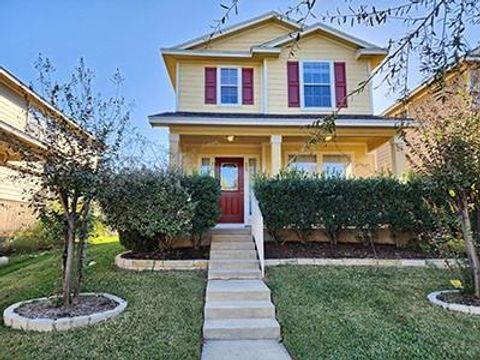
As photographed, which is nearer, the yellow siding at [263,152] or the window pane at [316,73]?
the yellow siding at [263,152]

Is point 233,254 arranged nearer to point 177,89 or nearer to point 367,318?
point 367,318

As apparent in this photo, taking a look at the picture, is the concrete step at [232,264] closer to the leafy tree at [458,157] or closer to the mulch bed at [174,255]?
the mulch bed at [174,255]

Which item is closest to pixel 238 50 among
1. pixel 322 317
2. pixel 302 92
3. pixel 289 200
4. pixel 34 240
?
pixel 302 92

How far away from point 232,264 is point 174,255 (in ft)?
5.19

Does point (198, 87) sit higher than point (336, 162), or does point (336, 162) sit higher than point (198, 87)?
point (198, 87)

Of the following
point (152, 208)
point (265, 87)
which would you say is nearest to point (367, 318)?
point (152, 208)

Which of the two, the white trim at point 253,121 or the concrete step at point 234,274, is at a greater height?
the white trim at point 253,121

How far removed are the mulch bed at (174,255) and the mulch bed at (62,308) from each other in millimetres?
2374

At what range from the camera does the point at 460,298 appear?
585 centimetres

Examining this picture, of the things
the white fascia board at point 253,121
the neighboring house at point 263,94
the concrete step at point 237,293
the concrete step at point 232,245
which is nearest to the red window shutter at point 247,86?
the neighboring house at point 263,94

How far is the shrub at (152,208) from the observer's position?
7410mm

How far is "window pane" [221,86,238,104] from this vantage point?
12492 millimetres

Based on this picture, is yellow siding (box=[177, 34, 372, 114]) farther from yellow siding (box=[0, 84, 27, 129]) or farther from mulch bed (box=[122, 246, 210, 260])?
yellow siding (box=[0, 84, 27, 129])

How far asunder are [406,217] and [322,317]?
4533 millimetres
